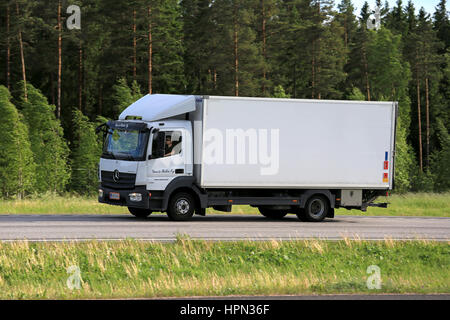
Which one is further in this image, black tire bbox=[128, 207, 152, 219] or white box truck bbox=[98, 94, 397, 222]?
black tire bbox=[128, 207, 152, 219]

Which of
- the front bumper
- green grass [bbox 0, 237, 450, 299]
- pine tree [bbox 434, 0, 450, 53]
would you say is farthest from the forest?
green grass [bbox 0, 237, 450, 299]

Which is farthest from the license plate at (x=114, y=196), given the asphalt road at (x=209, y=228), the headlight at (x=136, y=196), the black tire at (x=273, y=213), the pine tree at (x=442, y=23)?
the pine tree at (x=442, y=23)

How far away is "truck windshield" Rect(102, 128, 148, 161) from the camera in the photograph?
2164 centimetres

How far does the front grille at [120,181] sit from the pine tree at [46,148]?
1859 cm

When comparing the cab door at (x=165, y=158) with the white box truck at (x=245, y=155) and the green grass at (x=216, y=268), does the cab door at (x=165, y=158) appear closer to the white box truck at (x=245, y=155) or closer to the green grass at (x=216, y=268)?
the white box truck at (x=245, y=155)

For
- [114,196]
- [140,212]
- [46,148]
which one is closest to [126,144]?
[114,196]

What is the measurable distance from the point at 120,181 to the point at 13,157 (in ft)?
61.9

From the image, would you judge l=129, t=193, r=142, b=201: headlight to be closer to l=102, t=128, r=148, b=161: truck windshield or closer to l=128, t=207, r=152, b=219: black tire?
l=102, t=128, r=148, b=161: truck windshield

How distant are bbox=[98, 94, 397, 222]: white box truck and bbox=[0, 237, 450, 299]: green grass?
5.57 meters

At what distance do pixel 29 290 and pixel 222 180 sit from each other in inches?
439

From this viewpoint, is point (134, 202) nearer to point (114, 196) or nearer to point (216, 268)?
point (114, 196)

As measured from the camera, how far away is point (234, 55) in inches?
2391
